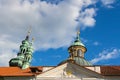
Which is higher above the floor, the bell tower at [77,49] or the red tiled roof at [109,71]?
the bell tower at [77,49]

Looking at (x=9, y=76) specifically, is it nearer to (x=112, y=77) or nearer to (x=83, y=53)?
(x=112, y=77)

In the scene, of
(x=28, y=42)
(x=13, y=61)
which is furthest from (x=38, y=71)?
(x=28, y=42)

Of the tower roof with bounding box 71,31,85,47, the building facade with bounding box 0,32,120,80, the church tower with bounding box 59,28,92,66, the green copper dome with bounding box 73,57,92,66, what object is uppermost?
the tower roof with bounding box 71,31,85,47

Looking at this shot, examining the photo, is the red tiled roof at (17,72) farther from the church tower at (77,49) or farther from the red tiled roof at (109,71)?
the church tower at (77,49)

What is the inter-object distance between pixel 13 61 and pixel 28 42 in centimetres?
932

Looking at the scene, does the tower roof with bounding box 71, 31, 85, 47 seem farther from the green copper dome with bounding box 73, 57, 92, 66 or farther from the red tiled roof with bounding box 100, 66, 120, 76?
the red tiled roof with bounding box 100, 66, 120, 76

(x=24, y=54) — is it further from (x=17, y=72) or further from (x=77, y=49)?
(x=17, y=72)

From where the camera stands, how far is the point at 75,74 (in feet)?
142

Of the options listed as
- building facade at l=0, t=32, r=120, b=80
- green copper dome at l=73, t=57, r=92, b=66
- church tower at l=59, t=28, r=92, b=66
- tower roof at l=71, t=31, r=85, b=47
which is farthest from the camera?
tower roof at l=71, t=31, r=85, b=47

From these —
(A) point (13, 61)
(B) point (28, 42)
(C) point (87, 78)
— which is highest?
(B) point (28, 42)

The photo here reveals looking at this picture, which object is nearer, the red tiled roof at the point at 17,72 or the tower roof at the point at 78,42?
the red tiled roof at the point at 17,72

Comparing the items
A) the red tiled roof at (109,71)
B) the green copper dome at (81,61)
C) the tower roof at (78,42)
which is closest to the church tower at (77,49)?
the tower roof at (78,42)

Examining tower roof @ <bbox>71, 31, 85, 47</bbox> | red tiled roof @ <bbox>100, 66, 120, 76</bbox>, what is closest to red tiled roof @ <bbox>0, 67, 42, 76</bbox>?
red tiled roof @ <bbox>100, 66, 120, 76</bbox>

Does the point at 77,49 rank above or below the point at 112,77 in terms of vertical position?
above
